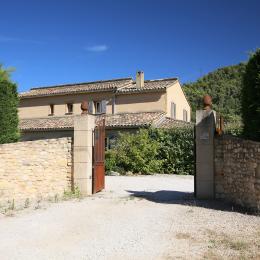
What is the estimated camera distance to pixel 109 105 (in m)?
33.3

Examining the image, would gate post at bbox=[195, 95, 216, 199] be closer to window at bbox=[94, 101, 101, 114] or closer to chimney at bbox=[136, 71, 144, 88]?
chimney at bbox=[136, 71, 144, 88]

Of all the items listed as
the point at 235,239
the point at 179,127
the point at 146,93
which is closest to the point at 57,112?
the point at 146,93

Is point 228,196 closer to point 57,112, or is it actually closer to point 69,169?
point 69,169

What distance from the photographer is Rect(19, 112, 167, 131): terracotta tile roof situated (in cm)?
2856

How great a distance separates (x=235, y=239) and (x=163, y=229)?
5.16 feet

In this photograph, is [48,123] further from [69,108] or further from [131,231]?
[131,231]

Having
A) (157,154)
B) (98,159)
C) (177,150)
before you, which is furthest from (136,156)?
(98,159)

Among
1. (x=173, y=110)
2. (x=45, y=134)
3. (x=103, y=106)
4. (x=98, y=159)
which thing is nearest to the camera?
(x=98, y=159)

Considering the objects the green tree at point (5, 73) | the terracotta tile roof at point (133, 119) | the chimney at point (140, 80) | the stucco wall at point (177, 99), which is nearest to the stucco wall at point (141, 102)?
the stucco wall at point (177, 99)

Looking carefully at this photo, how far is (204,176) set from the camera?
40.8 feet

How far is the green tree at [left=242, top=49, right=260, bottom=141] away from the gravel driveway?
7.16ft

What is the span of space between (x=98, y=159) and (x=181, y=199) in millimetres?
3362

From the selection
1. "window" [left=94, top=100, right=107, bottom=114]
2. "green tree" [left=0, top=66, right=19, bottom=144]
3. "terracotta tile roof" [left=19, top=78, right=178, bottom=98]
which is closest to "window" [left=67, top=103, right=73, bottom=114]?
"terracotta tile roof" [left=19, top=78, right=178, bottom=98]

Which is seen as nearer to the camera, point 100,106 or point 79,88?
point 100,106
